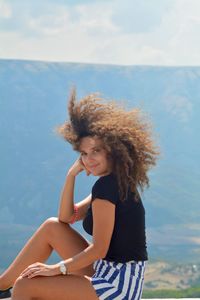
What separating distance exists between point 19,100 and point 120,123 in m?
14.2

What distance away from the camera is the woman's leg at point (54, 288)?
6.88ft

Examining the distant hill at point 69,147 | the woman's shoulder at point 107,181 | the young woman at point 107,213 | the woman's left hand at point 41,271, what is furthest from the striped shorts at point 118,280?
the distant hill at point 69,147

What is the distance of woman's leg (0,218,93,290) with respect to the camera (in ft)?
7.77

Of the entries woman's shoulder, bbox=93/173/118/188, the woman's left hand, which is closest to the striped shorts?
the woman's left hand

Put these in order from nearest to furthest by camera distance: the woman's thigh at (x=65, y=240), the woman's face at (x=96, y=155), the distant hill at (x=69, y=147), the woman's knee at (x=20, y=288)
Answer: the woman's knee at (x=20, y=288)
the woman's face at (x=96, y=155)
the woman's thigh at (x=65, y=240)
the distant hill at (x=69, y=147)

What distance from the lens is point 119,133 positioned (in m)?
2.18

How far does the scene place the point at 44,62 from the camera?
16.5m

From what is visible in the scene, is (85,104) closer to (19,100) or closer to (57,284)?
(57,284)

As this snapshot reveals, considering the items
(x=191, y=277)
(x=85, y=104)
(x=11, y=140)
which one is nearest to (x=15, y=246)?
(x=11, y=140)

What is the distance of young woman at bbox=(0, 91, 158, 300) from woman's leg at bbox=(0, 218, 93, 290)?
0.04 meters

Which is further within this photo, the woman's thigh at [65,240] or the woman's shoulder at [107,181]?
the woman's thigh at [65,240]

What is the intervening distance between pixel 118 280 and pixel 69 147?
42.8ft

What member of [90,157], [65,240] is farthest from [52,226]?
[90,157]

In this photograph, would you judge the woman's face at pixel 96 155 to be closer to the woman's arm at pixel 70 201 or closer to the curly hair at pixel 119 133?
the curly hair at pixel 119 133
